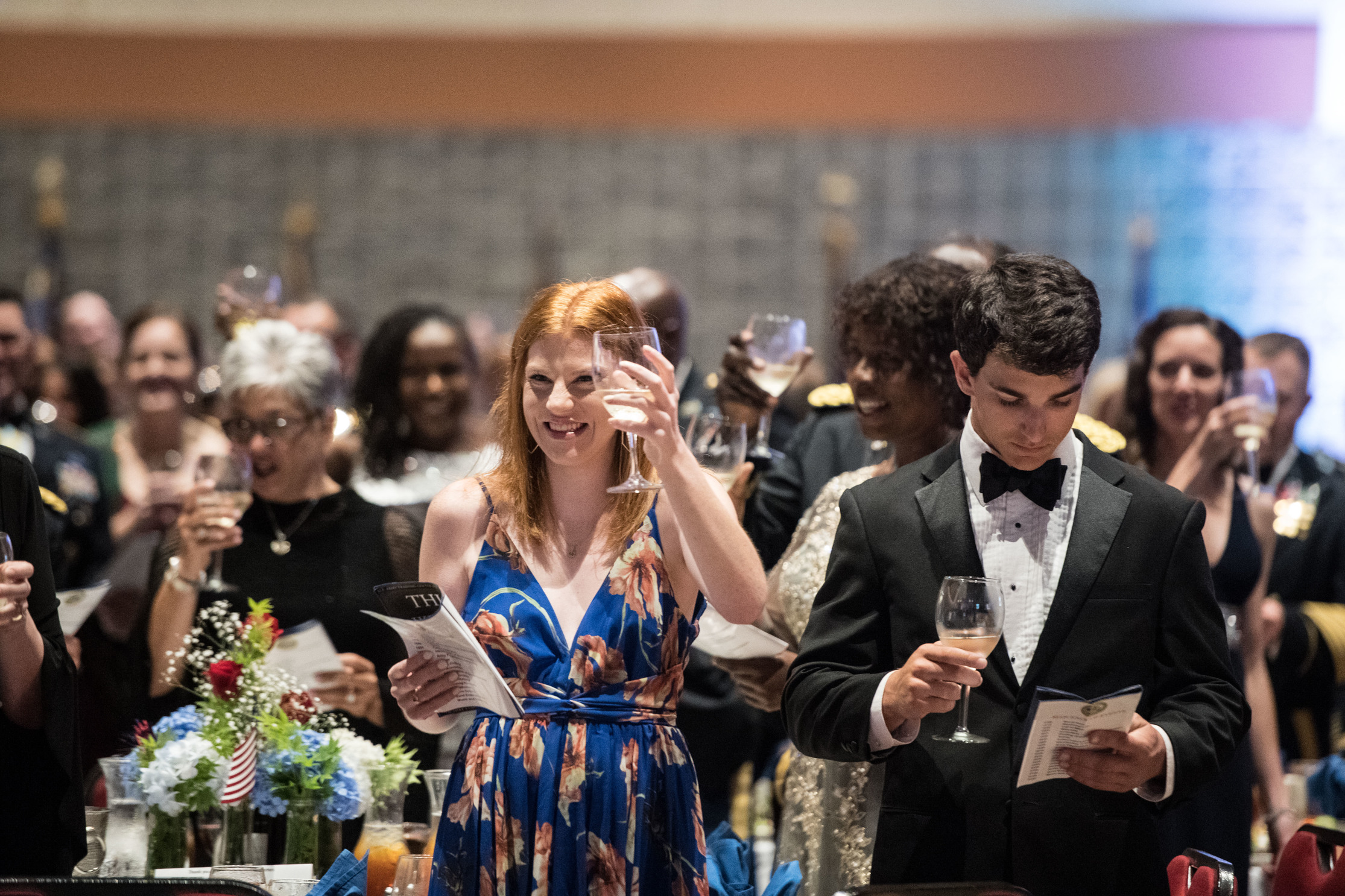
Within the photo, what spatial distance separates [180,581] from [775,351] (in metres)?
1.40

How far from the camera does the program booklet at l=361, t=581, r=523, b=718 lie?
2.03 metres

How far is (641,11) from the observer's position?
9367mm

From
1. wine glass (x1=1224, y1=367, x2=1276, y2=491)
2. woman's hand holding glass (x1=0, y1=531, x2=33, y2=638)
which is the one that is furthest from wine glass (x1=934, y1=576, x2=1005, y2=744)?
wine glass (x1=1224, y1=367, x2=1276, y2=491)

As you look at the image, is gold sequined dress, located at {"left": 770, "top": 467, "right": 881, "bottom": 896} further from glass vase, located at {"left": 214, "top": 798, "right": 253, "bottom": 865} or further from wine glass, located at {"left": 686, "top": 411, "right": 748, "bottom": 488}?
glass vase, located at {"left": 214, "top": 798, "right": 253, "bottom": 865}

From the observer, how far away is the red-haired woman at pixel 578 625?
2.13 meters

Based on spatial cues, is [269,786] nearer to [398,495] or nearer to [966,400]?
[966,400]

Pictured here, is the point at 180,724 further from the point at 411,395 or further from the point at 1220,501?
the point at 1220,501

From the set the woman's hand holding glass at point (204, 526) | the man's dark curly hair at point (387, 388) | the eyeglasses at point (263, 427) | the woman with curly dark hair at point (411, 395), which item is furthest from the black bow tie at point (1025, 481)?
the man's dark curly hair at point (387, 388)

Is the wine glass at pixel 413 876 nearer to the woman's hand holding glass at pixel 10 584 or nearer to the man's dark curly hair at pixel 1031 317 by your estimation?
the woman's hand holding glass at pixel 10 584

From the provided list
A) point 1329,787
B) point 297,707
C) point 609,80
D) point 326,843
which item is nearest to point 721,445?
point 297,707

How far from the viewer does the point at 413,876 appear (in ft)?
7.50

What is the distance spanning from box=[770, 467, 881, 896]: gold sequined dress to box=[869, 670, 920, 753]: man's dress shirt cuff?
0.35 meters

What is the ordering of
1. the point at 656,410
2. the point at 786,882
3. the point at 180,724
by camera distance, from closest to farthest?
the point at 656,410 → the point at 786,882 → the point at 180,724

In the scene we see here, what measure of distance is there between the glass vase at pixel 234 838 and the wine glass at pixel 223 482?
2.30ft
